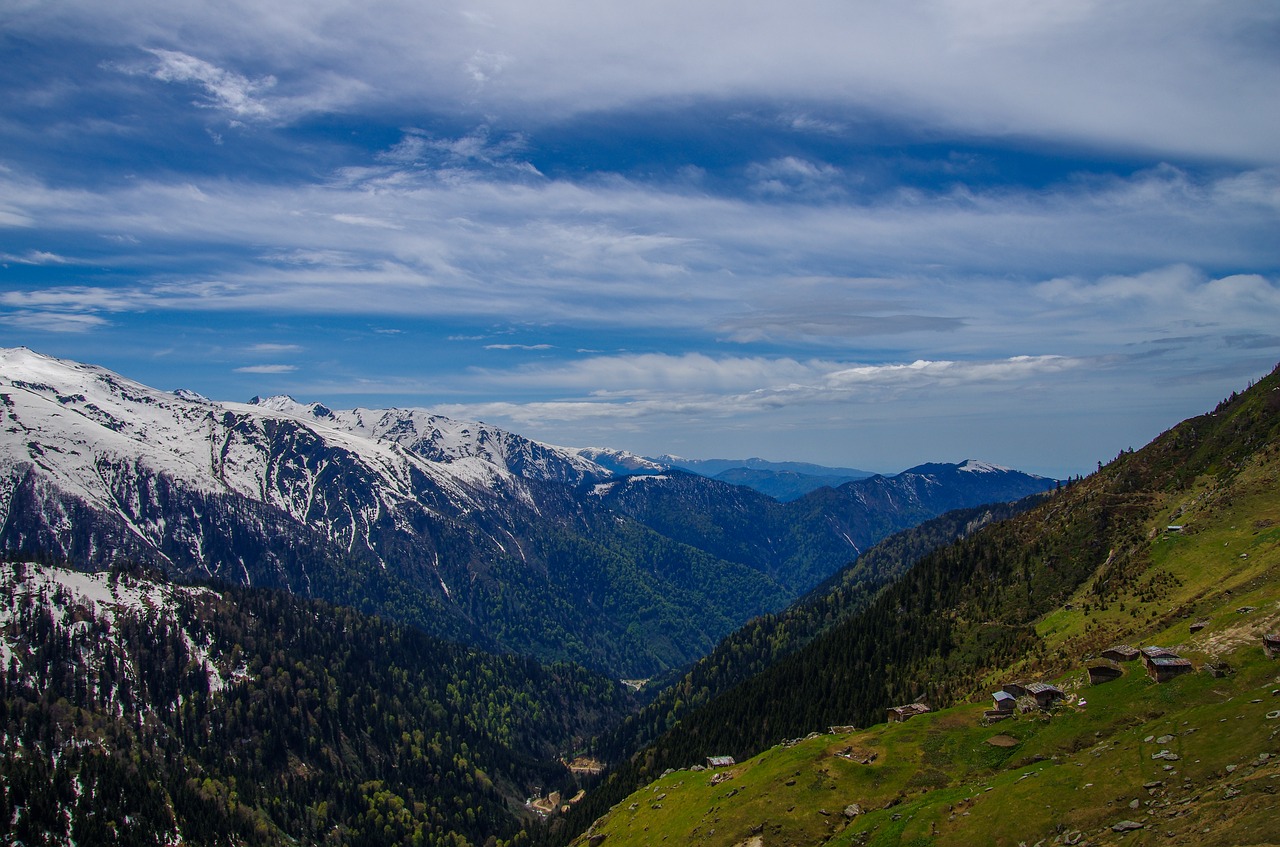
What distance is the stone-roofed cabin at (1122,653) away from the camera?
293 ft

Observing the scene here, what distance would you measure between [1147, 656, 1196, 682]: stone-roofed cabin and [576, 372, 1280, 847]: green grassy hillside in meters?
1.24

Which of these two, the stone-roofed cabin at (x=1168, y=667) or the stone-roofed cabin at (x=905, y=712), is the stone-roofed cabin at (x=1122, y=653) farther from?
the stone-roofed cabin at (x=905, y=712)

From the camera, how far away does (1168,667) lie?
78.6 m

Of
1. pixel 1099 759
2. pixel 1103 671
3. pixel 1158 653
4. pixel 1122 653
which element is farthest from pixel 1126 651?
pixel 1099 759

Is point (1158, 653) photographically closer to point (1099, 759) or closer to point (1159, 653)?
point (1159, 653)

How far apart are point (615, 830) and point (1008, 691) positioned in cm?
7537

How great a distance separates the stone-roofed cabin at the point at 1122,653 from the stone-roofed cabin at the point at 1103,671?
99.1 inches

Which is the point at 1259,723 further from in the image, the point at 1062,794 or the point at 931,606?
the point at 931,606

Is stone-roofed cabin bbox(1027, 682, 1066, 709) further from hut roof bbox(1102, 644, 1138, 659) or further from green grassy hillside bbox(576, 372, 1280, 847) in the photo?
hut roof bbox(1102, 644, 1138, 659)

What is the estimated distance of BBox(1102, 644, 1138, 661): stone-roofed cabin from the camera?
89438 millimetres

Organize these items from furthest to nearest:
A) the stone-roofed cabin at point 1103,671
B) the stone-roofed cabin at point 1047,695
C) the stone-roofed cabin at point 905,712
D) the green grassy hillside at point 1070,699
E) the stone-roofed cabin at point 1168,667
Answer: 1. the stone-roofed cabin at point 905,712
2. the stone-roofed cabin at point 1047,695
3. the stone-roofed cabin at point 1103,671
4. the stone-roofed cabin at point 1168,667
5. the green grassy hillside at point 1070,699

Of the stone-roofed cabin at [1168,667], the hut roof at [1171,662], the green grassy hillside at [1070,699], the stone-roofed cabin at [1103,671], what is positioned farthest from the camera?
the stone-roofed cabin at [1103,671]

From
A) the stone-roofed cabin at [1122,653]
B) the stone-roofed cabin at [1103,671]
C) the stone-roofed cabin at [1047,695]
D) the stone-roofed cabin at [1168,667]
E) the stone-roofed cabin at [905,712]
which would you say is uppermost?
the stone-roofed cabin at [1168,667]

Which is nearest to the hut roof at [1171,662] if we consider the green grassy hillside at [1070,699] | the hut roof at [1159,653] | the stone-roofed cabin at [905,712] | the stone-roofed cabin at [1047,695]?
the hut roof at [1159,653]
